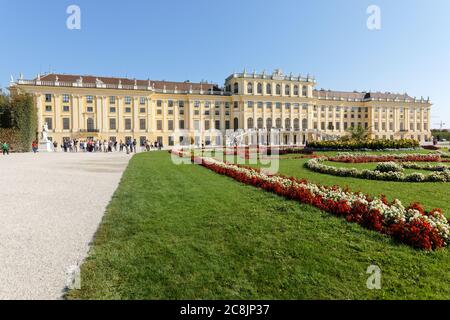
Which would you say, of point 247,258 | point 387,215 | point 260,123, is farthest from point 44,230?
point 260,123

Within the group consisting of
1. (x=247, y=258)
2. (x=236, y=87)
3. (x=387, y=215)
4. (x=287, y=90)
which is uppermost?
(x=236, y=87)

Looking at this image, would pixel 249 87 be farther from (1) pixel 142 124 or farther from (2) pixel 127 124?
(2) pixel 127 124

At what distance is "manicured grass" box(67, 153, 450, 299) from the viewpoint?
3158mm

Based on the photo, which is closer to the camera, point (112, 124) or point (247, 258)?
point (247, 258)

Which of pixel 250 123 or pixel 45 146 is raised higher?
pixel 250 123

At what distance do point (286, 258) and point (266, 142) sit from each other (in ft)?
180

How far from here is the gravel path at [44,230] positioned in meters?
3.46

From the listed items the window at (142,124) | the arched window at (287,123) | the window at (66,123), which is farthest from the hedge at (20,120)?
the arched window at (287,123)

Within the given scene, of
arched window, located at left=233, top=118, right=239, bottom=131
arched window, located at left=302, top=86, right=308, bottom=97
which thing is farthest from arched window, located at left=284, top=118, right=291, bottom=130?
arched window, located at left=233, top=118, right=239, bottom=131

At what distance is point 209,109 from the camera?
5928 cm

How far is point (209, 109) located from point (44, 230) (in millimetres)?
55333

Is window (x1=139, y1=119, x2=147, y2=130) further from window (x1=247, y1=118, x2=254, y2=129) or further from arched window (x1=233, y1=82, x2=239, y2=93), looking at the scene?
window (x1=247, y1=118, x2=254, y2=129)

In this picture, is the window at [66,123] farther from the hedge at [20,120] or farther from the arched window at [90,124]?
the hedge at [20,120]
